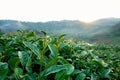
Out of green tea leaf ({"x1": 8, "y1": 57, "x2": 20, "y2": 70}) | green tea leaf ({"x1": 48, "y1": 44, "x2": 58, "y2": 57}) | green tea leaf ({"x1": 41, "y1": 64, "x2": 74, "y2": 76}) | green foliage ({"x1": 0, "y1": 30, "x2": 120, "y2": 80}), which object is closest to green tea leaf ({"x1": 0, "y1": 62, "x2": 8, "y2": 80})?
green foliage ({"x1": 0, "y1": 30, "x2": 120, "y2": 80})

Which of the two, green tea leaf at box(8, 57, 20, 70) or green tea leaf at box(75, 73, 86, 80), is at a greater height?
green tea leaf at box(8, 57, 20, 70)

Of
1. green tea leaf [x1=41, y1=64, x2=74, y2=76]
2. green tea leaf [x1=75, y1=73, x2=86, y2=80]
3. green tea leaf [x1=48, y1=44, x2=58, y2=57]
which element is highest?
green tea leaf [x1=48, y1=44, x2=58, y2=57]

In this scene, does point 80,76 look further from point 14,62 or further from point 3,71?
point 3,71

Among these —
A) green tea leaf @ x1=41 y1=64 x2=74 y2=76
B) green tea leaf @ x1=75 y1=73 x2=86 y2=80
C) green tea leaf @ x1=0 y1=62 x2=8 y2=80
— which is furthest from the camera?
green tea leaf @ x1=75 y1=73 x2=86 y2=80

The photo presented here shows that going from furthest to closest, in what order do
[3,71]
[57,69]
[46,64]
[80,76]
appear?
[80,76] → [46,64] → [57,69] → [3,71]

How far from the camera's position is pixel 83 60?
300 centimetres

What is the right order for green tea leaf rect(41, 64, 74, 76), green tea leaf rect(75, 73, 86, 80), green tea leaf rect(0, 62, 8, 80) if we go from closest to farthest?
1. green tea leaf rect(0, 62, 8, 80)
2. green tea leaf rect(41, 64, 74, 76)
3. green tea leaf rect(75, 73, 86, 80)

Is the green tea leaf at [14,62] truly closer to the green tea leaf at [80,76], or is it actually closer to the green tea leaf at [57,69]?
the green tea leaf at [57,69]

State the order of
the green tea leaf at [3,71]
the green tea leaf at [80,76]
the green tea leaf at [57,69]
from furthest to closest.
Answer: the green tea leaf at [80,76] → the green tea leaf at [57,69] → the green tea leaf at [3,71]

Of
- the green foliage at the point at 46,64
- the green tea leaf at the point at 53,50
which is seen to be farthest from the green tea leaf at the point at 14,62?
the green tea leaf at the point at 53,50

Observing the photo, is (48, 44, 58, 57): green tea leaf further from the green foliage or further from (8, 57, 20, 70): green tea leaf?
→ (8, 57, 20, 70): green tea leaf

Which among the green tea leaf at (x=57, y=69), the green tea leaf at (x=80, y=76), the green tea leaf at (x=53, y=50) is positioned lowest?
the green tea leaf at (x=80, y=76)

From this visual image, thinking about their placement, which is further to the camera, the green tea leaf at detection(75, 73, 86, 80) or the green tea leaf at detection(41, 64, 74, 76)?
the green tea leaf at detection(75, 73, 86, 80)

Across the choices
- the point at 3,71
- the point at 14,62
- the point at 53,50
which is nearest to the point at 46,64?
the point at 53,50
